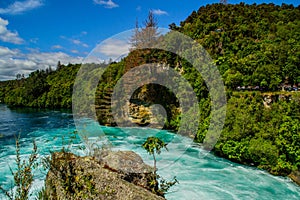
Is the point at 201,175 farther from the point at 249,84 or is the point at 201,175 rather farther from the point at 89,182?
the point at 249,84

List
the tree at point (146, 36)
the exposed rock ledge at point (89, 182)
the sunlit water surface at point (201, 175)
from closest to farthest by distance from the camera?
1. the exposed rock ledge at point (89, 182)
2. the sunlit water surface at point (201, 175)
3. the tree at point (146, 36)

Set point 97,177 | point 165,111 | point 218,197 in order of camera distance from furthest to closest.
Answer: point 165,111 < point 218,197 < point 97,177

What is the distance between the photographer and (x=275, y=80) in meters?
14.3

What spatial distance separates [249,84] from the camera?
14.9 meters

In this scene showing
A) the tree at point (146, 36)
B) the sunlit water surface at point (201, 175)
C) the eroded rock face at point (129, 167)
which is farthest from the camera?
the tree at point (146, 36)

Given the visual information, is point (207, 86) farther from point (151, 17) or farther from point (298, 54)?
point (151, 17)

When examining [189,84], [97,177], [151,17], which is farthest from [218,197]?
[151,17]

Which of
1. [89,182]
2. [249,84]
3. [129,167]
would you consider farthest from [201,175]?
[249,84]

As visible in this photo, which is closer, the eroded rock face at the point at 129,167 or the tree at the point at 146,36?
the eroded rock face at the point at 129,167

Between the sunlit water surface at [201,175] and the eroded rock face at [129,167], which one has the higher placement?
the eroded rock face at [129,167]

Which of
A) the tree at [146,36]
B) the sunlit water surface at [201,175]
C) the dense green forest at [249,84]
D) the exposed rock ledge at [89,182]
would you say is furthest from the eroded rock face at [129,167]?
the tree at [146,36]

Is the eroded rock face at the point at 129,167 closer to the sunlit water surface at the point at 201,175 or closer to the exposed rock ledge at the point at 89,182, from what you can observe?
the exposed rock ledge at the point at 89,182

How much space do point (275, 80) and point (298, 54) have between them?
3.48 meters

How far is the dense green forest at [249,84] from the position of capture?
10391mm
